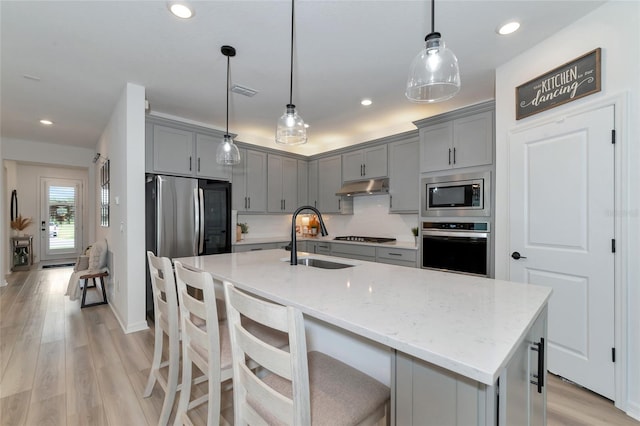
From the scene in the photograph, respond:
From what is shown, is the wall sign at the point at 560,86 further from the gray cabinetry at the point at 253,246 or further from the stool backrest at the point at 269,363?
the gray cabinetry at the point at 253,246

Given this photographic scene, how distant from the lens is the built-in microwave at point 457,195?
2.88 metres

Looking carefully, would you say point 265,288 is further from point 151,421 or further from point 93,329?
point 93,329

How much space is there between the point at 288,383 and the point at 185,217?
2808 mm

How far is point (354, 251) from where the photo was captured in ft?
13.4

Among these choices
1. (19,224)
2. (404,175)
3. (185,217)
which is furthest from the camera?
(19,224)

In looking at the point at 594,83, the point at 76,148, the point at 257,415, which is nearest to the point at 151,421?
the point at 257,415

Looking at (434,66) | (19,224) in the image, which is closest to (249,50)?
(434,66)

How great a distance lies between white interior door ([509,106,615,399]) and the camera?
190 centimetres

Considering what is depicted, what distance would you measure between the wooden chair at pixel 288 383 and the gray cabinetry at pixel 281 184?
3.63m

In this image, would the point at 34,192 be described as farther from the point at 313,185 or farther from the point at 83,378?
the point at 83,378

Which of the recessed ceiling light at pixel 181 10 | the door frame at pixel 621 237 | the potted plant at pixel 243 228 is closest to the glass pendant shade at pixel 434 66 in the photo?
the door frame at pixel 621 237

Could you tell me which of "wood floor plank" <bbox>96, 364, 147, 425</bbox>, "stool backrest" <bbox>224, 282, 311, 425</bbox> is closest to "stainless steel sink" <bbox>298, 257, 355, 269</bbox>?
"stool backrest" <bbox>224, 282, 311, 425</bbox>

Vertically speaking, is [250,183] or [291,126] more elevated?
[291,126]

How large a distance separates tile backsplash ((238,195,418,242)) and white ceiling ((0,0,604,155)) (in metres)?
1.46
